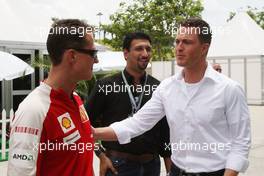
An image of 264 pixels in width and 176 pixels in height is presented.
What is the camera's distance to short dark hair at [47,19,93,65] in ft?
7.39

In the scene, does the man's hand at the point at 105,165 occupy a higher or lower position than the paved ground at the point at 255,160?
higher

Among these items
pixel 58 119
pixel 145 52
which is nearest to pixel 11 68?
pixel 145 52

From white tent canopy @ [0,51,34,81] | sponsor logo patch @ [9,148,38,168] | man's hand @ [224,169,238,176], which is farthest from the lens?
Answer: white tent canopy @ [0,51,34,81]

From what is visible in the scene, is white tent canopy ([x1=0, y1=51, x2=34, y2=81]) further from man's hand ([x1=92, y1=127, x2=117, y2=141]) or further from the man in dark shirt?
man's hand ([x1=92, y1=127, x2=117, y2=141])

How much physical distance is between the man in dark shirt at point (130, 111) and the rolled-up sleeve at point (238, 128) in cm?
109

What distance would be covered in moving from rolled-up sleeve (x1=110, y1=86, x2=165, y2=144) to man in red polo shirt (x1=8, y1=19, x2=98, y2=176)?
0.71 metres

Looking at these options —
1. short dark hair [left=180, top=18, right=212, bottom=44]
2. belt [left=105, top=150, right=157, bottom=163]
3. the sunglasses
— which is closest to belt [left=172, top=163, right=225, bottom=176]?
belt [left=105, top=150, right=157, bottom=163]

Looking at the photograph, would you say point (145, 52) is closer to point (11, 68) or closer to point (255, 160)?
point (255, 160)

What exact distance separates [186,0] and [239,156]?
2975 centimetres

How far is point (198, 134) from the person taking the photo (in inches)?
109

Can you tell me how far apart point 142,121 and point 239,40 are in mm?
25630

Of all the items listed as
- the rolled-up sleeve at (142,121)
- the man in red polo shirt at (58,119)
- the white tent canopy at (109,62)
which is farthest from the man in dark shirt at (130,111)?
the white tent canopy at (109,62)

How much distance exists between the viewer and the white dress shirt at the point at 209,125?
2643 millimetres

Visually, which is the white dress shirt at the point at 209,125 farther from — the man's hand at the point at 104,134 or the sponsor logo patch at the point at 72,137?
the sponsor logo patch at the point at 72,137
